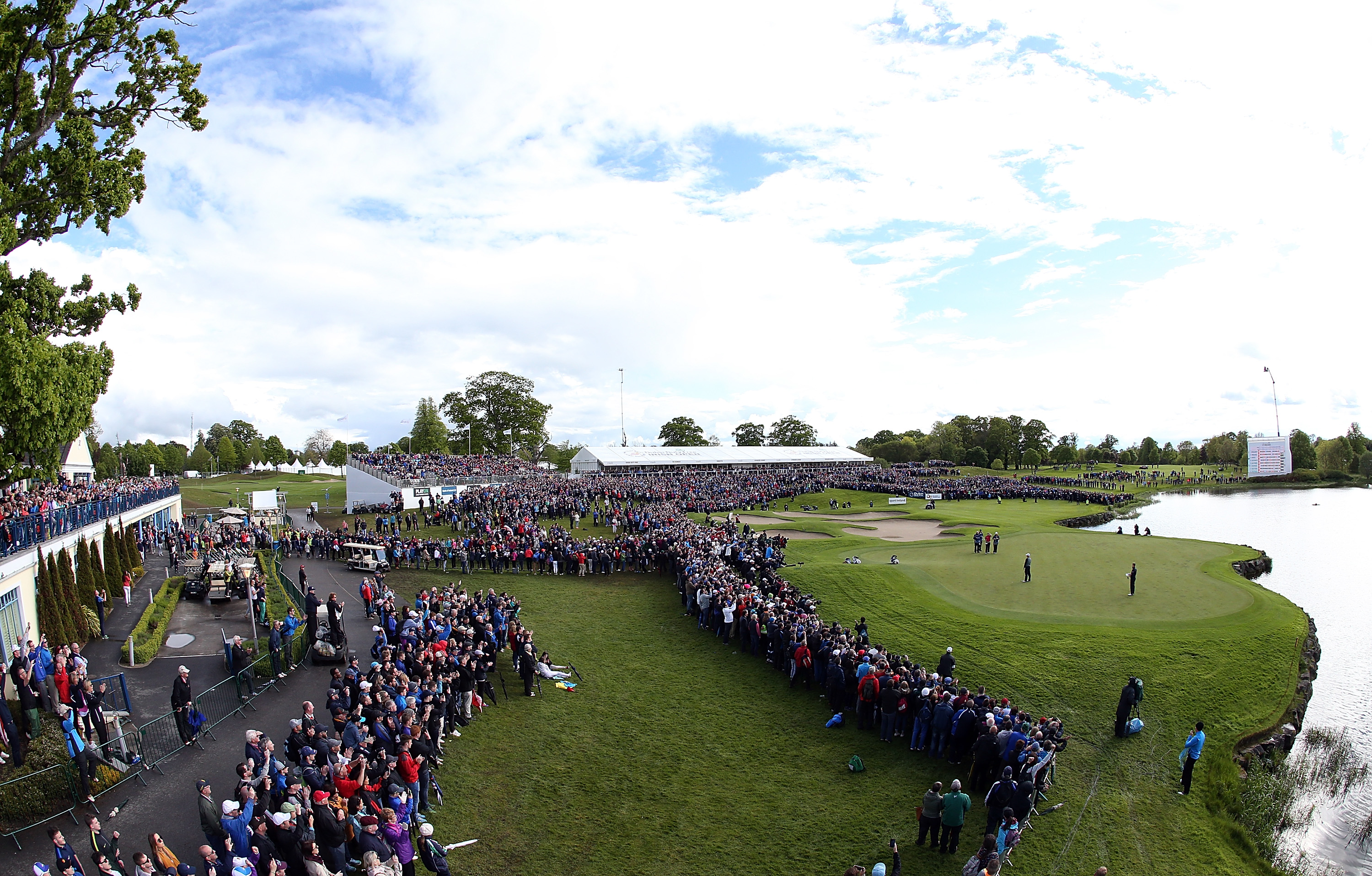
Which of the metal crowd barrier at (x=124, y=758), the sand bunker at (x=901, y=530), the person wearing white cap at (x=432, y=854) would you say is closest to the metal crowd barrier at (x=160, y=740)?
the metal crowd barrier at (x=124, y=758)

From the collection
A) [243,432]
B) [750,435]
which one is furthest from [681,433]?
[243,432]

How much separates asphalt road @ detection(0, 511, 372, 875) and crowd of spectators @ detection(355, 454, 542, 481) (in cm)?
2280

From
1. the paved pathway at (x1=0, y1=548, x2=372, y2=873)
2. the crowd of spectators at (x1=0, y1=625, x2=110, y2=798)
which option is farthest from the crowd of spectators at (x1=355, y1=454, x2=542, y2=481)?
the crowd of spectators at (x1=0, y1=625, x2=110, y2=798)

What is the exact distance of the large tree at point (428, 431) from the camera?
97938 mm

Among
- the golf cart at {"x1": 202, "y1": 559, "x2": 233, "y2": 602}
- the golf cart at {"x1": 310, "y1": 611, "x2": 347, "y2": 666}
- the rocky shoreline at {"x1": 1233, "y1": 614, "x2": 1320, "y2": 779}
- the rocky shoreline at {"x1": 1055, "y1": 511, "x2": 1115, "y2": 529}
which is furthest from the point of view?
the rocky shoreline at {"x1": 1055, "y1": 511, "x2": 1115, "y2": 529}

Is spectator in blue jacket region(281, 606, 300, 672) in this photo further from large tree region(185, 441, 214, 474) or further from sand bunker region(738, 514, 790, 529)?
large tree region(185, 441, 214, 474)

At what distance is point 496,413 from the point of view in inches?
3354

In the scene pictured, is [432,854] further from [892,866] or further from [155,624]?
[155,624]

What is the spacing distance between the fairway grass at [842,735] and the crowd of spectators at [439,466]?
82.0ft

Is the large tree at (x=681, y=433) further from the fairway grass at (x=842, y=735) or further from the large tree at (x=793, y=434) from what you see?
the fairway grass at (x=842, y=735)

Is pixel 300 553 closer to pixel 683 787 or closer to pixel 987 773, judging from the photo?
pixel 683 787

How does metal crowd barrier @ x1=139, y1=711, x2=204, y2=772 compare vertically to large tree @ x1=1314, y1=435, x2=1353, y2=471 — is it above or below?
below

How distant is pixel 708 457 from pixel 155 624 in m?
62.0

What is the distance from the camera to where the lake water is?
13.0 m
